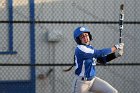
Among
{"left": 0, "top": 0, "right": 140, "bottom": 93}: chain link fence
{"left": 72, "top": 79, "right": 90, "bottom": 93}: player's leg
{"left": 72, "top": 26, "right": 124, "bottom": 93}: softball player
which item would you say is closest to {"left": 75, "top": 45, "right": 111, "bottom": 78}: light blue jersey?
{"left": 72, "top": 26, "right": 124, "bottom": 93}: softball player

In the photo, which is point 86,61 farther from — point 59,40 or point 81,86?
point 59,40

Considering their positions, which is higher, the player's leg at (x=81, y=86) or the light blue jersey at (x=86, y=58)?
the light blue jersey at (x=86, y=58)

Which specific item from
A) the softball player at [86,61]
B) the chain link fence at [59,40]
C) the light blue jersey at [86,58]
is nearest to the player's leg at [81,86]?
the softball player at [86,61]

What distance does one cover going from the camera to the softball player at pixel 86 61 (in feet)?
24.7

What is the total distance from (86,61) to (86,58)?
0.14 feet

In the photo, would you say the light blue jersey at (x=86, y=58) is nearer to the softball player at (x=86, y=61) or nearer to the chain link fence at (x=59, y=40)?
the softball player at (x=86, y=61)

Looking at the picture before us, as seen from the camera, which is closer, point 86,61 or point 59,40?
point 86,61

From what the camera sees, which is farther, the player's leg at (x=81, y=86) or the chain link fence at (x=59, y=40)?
the chain link fence at (x=59, y=40)

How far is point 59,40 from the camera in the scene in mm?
10102

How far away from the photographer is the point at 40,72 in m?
10.1

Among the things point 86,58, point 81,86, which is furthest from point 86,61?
point 81,86

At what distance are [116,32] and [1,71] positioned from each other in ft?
7.32

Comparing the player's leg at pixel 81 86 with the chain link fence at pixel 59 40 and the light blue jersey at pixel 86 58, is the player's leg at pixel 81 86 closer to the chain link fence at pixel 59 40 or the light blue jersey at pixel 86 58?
the light blue jersey at pixel 86 58

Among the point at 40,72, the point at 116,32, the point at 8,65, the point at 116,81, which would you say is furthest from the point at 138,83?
the point at 8,65
